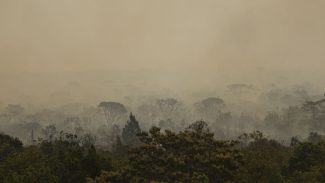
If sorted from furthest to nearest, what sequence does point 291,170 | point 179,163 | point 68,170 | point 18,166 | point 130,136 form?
point 130,136
point 291,170
point 18,166
point 68,170
point 179,163

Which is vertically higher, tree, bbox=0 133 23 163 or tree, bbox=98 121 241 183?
Answer: tree, bbox=0 133 23 163

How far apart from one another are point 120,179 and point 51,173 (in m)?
6.83

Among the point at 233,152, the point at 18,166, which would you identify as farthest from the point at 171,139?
the point at 18,166

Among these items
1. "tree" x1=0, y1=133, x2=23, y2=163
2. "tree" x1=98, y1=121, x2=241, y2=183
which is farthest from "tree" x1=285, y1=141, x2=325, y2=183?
"tree" x1=0, y1=133, x2=23, y2=163

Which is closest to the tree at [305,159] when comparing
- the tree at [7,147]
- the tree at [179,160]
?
the tree at [179,160]

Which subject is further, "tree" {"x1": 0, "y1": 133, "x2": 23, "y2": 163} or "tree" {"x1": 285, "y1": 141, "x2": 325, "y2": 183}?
"tree" {"x1": 0, "y1": 133, "x2": 23, "y2": 163}

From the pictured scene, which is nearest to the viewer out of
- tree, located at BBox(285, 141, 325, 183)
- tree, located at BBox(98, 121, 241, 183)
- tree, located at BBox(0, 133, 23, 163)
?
tree, located at BBox(98, 121, 241, 183)

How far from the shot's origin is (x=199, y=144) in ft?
120

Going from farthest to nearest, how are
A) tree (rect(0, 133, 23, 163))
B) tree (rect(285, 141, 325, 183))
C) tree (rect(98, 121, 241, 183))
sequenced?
1. tree (rect(0, 133, 23, 163))
2. tree (rect(285, 141, 325, 183))
3. tree (rect(98, 121, 241, 183))

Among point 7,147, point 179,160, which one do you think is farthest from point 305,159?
point 7,147

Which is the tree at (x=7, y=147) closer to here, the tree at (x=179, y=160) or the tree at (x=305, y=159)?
the tree at (x=179, y=160)

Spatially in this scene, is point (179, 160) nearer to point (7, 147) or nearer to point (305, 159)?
point (305, 159)

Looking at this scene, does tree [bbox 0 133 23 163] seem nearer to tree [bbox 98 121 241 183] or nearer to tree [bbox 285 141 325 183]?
tree [bbox 98 121 241 183]

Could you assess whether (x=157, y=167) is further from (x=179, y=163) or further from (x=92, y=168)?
(x=92, y=168)
